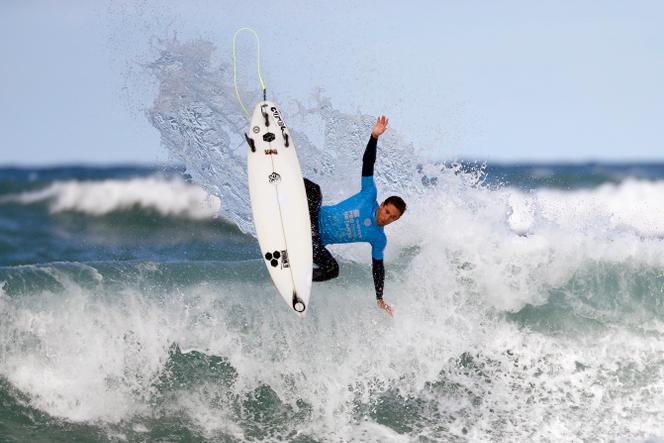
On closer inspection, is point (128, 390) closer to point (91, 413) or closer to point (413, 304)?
point (91, 413)

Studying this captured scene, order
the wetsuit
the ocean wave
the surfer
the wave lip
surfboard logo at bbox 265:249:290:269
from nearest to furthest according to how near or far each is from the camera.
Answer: the surfer < the wetsuit < surfboard logo at bbox 265:249:290:269 < the ocean wave < the wave lip

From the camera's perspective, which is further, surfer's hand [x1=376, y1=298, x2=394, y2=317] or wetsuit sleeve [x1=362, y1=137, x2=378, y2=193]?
surfer's hand [x1=376, y1=298, x2=394, y2=317]

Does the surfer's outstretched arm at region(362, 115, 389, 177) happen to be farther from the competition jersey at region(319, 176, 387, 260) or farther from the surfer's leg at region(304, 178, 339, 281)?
the surfer's leg at region(304, 178, 339, 281)

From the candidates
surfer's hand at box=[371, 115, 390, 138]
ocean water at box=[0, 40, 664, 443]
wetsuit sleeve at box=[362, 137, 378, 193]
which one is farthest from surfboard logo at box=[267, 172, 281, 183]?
ocean water at box=[0, 40, 664, 443]

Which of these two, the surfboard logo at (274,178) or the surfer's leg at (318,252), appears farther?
the surfboard logo at (274,178)

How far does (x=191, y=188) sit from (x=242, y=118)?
9760mm

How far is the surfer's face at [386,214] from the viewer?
5.64 metres

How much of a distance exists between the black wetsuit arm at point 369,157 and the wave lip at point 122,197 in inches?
426

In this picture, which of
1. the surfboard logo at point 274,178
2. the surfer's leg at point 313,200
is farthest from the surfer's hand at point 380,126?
the surfboard logo at point 274,178

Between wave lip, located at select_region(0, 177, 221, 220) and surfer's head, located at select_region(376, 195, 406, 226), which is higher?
surfer's head, located at select_region(376, 195, 406, 226)

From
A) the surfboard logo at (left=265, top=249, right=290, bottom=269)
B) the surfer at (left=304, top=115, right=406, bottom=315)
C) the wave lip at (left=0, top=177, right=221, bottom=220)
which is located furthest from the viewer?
the wave lip at (left=0, top=177, right=221, bottom=220)

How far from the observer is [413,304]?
24.5ft

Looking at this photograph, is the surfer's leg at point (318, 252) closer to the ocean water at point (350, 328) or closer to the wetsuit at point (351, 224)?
the wetsuit at point (351, 224)

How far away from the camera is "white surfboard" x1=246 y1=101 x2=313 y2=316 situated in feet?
20.1
